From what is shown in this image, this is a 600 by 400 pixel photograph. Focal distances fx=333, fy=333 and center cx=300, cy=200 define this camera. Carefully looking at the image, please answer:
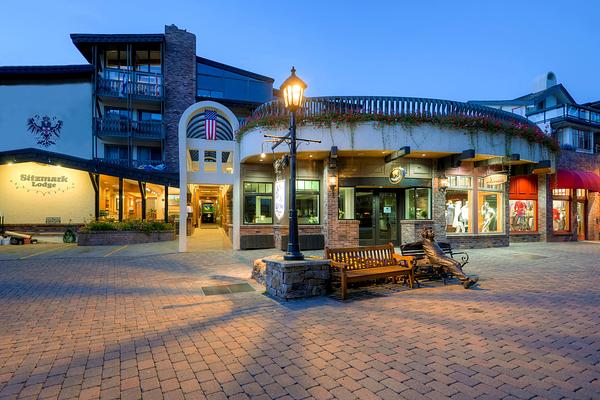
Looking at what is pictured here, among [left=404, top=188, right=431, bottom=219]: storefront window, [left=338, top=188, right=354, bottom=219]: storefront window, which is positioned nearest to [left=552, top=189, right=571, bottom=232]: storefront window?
[left=404, top=188, right=431, bottom=219]: storefront window

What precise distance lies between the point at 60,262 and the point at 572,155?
1002 inches

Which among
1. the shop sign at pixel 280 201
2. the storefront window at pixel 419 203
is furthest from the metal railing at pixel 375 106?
the storefront window at pixel 419 203

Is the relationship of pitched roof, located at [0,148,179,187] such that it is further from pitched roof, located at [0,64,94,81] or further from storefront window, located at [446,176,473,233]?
storefront window, located at [446,176,473,233]

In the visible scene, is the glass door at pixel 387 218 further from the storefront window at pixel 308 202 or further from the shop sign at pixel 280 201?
the shop sign at pixel 280 201

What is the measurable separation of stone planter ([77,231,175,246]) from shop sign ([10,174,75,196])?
16.5ft

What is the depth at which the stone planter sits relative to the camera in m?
16.7

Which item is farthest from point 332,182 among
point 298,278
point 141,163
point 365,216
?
point 141,163

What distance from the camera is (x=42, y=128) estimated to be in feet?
71.1

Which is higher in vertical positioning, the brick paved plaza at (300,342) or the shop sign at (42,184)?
the shop sign at (42,184)

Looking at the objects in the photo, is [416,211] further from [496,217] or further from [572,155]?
[572,155]

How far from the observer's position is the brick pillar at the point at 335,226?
1336 centimetres

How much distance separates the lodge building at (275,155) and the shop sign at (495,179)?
0.23 feet

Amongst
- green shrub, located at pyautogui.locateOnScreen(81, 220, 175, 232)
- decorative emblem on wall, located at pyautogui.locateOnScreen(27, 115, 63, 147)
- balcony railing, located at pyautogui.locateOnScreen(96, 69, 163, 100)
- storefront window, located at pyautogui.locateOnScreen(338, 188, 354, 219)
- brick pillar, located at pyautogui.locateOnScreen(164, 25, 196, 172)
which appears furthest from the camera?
brick pillar, located at pyautogui.locateOnScreen(164, 25, 196, 172)

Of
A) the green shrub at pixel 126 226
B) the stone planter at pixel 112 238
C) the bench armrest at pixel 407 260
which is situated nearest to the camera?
the bench armrest at pixel 407 260
